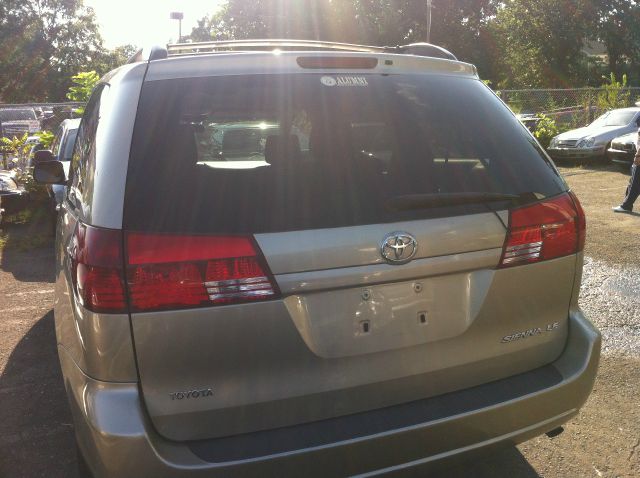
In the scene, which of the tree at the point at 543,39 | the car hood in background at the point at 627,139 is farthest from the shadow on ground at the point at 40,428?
the tree at the point at 543,39

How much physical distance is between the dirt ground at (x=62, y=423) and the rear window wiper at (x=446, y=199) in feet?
3.51

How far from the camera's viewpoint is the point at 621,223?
8.02 meters

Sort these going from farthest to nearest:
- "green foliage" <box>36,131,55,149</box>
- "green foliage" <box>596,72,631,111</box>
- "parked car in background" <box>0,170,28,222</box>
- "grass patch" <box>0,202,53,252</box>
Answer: "green foliage" <box>596,72,631,111</box>, "green foliage" <box>36,131,55,149</box>, "parked car in background" <box>0,170,28,222</box>, "grass patch" <box>0,202,53,252</box>

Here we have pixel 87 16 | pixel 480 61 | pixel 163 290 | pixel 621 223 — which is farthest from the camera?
pixel 87 16

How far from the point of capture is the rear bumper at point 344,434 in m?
1.88

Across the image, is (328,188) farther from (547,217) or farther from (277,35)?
(277,35)

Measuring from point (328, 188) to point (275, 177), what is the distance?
0.62 ft

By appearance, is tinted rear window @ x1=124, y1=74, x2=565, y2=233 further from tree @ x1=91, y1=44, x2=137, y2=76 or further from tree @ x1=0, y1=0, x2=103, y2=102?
tree @ x1=91, y1=44, x2=137, y2=76

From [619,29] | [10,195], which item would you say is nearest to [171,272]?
[10,195]

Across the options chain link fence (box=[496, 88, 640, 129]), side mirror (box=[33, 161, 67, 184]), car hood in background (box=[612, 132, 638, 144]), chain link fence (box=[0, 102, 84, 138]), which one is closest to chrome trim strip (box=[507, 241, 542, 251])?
side mirror (box=[33, 161, 67, 184])

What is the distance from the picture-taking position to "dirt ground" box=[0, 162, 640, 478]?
2.89 m

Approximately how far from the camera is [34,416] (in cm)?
349

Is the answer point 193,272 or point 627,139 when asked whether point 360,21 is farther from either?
point 193,272

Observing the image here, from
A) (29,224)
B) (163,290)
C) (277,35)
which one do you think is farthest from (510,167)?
(277,35)
